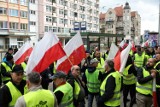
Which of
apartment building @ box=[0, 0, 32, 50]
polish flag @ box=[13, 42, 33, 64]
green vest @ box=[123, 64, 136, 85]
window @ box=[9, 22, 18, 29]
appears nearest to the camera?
polish flag @ box=[13, 42, 33, 64]

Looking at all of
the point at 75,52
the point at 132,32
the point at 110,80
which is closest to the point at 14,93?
the point at 110,80

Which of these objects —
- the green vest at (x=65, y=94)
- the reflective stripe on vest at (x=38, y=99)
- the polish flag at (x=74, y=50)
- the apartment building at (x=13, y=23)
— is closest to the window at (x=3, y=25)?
the apartment building at (x=13, y=23)

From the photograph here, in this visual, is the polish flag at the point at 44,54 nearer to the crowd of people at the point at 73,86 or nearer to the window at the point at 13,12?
the crowd of people at the point at 73,86

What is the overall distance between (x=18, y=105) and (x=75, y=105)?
6.29 ft

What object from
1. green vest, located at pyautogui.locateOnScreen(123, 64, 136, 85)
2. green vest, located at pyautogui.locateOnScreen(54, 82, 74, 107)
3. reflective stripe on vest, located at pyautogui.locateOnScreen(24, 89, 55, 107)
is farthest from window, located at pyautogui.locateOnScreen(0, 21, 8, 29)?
reflective stripe on vest, located at pyautogui.locateOnScreen(24, 89, 55, 107)

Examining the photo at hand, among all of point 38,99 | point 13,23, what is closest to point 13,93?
point 38,99

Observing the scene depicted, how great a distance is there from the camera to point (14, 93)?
458 centimetres

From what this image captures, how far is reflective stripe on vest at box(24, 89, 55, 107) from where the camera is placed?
152 inches

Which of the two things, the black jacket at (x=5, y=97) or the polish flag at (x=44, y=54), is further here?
the polish flag at (x=44, y=54)

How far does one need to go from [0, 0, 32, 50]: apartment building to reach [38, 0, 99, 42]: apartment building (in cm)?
651

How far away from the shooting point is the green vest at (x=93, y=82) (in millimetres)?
7770

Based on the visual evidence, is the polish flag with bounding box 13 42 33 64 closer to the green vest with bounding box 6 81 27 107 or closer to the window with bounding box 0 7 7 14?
the green vest with bounding box 6 81 27 107

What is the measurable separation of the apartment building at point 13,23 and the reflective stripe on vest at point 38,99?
5054cm

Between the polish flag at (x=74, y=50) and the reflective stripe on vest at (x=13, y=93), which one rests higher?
the polish flag at (x=74, y=50)
